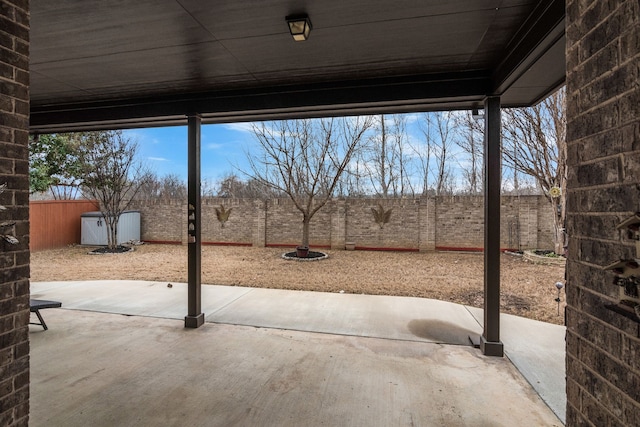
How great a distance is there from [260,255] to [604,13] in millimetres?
8984

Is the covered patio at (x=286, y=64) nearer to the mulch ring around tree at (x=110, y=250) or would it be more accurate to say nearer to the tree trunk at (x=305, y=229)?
the tree trunk at (x=305, y=229)

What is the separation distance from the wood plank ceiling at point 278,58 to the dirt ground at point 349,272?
3.33 meters

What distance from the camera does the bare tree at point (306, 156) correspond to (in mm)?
9578

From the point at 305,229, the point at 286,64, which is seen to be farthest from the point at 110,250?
the point at 286,64

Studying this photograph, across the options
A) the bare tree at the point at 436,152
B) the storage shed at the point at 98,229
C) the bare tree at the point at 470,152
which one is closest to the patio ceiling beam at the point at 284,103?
the storage shed at the point at 98,229

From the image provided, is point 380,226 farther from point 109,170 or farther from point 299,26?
point 109,170

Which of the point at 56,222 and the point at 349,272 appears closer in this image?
the point at 349,272

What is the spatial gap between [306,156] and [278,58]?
697 cm

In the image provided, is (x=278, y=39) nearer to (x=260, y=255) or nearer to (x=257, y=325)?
(x=257, y=325)

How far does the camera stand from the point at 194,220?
385cm

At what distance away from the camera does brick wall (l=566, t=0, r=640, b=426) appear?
96 cm

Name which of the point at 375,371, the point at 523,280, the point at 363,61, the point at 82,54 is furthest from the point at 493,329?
the point at 82,54

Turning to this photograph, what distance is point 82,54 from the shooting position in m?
2.74

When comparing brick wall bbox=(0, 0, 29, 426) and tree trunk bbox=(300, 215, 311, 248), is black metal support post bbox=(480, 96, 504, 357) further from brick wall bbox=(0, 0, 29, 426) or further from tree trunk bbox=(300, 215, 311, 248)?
tree trunk bbox=(300, 215, 311, 248)
